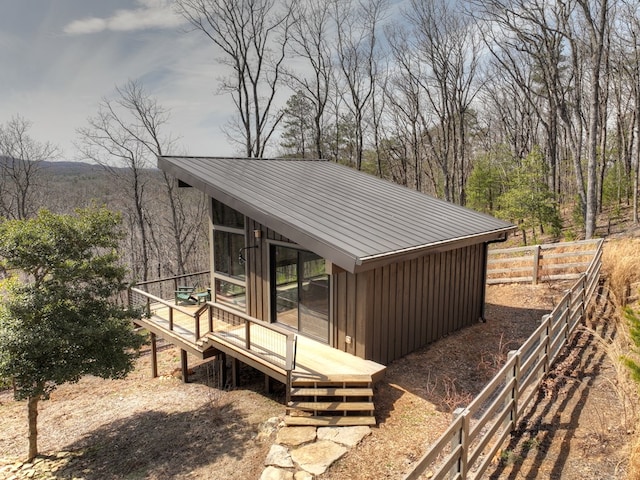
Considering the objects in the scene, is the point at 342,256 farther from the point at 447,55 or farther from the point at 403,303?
the point at 447,55

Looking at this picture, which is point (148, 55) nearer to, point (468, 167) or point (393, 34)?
point (393, 34)

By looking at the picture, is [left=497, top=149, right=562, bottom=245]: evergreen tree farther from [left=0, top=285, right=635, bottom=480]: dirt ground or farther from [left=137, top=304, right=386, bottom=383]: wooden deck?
[left=137, top=304, right=386, bottom=383]: wooden deck

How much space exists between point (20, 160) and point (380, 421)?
25651mm

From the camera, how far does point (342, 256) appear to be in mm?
5777

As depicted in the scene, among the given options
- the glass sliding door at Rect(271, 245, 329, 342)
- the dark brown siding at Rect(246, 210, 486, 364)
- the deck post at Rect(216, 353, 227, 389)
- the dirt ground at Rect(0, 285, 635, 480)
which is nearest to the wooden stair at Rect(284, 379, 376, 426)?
the dirt ground at Rect(0, 285, 635, 480)

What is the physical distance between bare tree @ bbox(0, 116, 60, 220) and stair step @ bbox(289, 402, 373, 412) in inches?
902

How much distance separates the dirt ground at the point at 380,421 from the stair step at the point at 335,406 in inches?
11.9

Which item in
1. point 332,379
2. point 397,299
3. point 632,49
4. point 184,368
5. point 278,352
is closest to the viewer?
point 332,379

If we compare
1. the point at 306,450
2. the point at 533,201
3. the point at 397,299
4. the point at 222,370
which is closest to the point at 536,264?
the point at 533,201

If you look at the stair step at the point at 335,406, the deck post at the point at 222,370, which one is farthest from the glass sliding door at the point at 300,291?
the stair step at the point at 335,406

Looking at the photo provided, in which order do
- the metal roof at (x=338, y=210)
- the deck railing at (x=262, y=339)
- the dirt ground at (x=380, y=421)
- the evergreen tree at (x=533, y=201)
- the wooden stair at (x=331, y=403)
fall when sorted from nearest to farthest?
1. the dirt ground at (x=380, y=421)
2. the wooden stair at (x=331, y=403)
3. the deck railing at (x=262, y=339)
4. the metal roof at (x=338, y=210)
5. the evergreen tree at (x=533, y=201)

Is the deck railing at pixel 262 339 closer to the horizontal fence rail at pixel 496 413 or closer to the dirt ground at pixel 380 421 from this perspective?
the dirt ground at pixel 380 421

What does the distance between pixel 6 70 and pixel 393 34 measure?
20.9 meters

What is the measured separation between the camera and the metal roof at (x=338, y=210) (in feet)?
20.5
